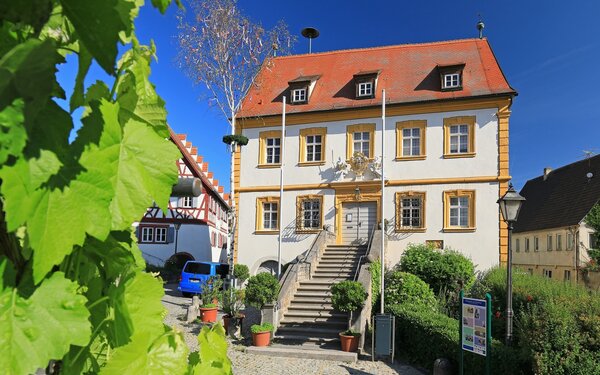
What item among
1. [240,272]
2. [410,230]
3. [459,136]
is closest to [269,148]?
[240,272]

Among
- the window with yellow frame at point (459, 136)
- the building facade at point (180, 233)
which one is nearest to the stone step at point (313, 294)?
the window with yellow frame at point (459, 136)

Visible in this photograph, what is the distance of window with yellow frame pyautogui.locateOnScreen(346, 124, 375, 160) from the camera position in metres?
19.7

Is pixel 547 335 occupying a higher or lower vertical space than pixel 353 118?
lower

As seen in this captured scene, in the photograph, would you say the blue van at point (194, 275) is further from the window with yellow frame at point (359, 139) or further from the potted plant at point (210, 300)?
the window with yellow frame at point (359, 139)

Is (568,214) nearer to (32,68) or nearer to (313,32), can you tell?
(313,32)

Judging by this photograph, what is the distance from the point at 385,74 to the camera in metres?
21.7

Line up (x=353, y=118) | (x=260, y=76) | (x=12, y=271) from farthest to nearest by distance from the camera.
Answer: (x=260, y=76) → (x=353, y=118) → (x=12, y=271)

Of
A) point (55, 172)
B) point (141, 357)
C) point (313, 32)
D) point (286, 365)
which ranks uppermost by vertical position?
point (313, 32)

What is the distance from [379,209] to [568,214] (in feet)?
63.7

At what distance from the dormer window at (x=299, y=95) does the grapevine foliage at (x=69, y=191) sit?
813 inches

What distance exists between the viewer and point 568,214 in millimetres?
32125

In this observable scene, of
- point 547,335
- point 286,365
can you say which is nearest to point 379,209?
point 286,365

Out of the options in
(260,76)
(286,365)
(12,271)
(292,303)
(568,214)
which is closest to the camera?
(12,271)

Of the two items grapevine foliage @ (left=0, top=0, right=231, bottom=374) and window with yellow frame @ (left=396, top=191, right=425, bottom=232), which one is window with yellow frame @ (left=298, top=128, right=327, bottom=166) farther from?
grapevine foliage @ (left=0, top=0, right=231, bottom=374)
